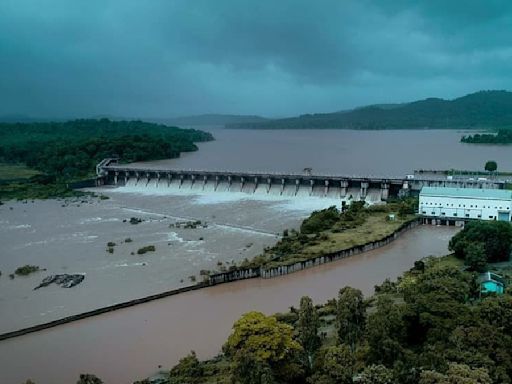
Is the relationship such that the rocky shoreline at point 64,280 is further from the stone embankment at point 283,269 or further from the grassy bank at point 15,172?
the grassy bank at point 15,172

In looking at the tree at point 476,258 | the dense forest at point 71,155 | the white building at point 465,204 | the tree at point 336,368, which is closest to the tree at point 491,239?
the tree at point 476,258

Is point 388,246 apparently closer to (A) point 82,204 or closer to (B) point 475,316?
(B) point 475,316

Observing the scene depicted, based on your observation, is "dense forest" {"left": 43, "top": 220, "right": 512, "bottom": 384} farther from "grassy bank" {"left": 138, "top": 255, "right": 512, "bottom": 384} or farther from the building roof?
the building roof

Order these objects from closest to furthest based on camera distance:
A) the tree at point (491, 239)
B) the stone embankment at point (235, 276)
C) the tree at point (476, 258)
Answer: the stone embankment at point (235, 276)
the tree at point (476, 258)
the tree at point (491, 239)

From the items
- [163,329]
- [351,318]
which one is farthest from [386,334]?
[163,329]

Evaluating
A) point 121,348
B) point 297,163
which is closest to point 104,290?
point 121,348

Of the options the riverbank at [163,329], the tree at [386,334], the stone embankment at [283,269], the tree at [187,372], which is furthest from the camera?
the stone embankment at [283,269]
